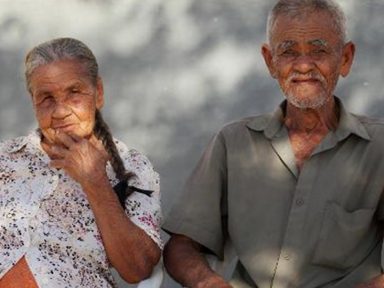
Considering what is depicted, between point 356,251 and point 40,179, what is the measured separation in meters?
1.28

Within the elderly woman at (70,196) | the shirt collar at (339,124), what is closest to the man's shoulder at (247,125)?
the shirt collar at (339,124)

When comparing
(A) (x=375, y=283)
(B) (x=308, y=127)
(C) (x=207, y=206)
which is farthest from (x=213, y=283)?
(B) (x=308, y=127)

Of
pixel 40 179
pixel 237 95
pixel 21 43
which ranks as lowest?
pixel 40 179

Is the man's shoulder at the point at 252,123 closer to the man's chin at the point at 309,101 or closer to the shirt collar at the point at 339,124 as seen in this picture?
the shirt collar at the point at 339,124

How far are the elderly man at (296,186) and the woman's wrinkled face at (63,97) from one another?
0.52m

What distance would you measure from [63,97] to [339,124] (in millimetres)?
1083

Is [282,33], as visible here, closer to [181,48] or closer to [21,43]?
[181,48]

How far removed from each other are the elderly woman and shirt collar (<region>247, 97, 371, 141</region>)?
20.0 inches

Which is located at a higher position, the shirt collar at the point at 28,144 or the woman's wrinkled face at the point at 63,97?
the woman's wrinkled face at the point at 63,97

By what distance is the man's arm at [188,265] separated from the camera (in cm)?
443

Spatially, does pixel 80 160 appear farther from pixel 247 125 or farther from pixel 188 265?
pixel 247 125

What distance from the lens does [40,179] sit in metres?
4.59

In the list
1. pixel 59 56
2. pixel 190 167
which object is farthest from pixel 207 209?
pixel 190 167

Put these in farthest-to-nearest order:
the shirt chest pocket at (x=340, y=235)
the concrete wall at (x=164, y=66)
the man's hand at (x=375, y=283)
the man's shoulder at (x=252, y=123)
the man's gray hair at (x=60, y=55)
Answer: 1. the concrete wall at (x=164, y=66)
2. the man's shoulder at (x=252, y=123)
3. the man's gray hair at (x=60, y=55)
4. the shirt chest pocket at (x=340, y=235)
5. the man's hand at (x=375, y=283)
